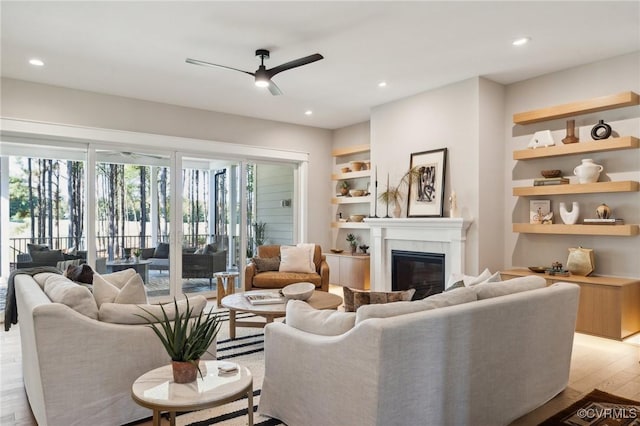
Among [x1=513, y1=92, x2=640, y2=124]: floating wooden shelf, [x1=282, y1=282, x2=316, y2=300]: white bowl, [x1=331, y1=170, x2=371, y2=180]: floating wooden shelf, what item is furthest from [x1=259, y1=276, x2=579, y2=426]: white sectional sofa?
[x1=331, y1=170, x2=371, y2=180]: floating wooden shelf

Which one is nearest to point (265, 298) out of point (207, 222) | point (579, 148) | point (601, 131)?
point (207, 222)

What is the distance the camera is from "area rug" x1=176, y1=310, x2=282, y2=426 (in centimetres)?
241

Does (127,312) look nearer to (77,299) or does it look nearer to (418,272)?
(77,299)

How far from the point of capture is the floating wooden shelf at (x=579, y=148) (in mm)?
4086

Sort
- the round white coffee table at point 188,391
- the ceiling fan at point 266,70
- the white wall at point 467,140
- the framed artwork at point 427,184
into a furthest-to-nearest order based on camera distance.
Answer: the framed artwork at point 427,184 → the white wall at point 467,140 → the ceiling fan at point 266,70 → the round white coffee table at point 188,391

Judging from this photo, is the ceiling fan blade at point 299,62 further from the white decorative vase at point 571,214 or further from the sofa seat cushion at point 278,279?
the white decorative vase at point 571,214

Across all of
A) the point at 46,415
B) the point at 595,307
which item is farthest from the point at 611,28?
the point at 46,415

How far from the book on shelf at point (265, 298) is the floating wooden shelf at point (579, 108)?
3522mm

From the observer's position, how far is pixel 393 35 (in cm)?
378

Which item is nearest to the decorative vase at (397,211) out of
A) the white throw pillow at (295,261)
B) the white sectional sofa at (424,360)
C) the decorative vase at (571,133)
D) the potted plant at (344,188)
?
the white throw pillow at (295,261)

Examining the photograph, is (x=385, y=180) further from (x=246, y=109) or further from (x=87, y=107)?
(x=87, y=107)

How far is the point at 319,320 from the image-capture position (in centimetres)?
222

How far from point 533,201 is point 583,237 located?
67cm

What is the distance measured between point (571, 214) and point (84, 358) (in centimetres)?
478
